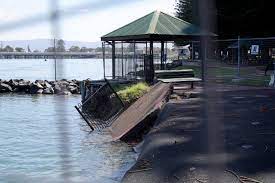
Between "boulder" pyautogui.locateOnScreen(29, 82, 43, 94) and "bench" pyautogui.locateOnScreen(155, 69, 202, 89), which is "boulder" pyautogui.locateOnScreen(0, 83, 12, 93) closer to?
"boulder" pyautogui.locateOnScreen(29, 82, 43, 94)

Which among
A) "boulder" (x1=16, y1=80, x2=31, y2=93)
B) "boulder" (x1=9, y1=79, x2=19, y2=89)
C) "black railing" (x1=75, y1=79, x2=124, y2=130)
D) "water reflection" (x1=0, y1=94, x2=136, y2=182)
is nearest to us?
"water reflection" (x1=0, y1=94, x2=136, y2=182)

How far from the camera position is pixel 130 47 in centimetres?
3061

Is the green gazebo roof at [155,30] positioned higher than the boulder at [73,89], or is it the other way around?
the green gazebo roof at [155,30]

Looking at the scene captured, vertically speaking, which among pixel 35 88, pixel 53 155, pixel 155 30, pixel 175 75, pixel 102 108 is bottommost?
pixel 35 88

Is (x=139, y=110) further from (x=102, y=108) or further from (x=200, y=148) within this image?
(x=200, y=148)

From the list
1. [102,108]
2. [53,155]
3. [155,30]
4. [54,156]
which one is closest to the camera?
[54,156]

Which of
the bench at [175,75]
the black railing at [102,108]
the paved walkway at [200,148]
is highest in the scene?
the bench at [175,75]

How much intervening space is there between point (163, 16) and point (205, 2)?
81.2ft

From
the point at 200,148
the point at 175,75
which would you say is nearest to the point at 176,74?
the point at 175,75

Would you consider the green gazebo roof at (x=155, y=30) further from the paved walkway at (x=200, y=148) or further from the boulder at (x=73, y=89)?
the boulder at (x=73, y=89)

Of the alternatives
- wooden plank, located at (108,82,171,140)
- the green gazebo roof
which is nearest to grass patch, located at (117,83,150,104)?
wooden plank, located at (108,82,171,140)

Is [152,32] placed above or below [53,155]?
above

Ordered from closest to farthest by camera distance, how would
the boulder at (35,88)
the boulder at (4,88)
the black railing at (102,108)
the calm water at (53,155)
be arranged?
A: 1. the calm water at (53,155)
2. the black railing at (102,108)
3. the boulder at (35,88)
4. the boulder at (4,88)

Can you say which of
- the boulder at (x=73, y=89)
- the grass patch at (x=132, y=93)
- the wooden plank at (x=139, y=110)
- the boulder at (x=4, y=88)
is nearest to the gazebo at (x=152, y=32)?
the grass patch at (x=132, y=93)
